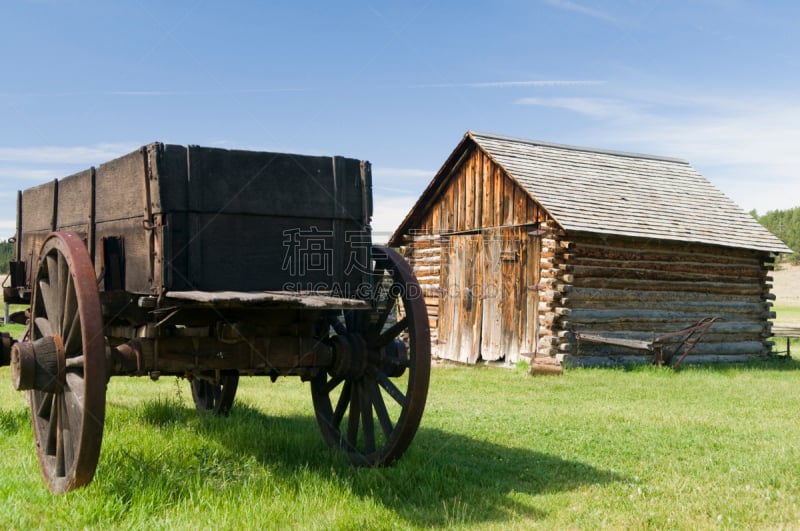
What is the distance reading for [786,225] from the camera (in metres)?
118

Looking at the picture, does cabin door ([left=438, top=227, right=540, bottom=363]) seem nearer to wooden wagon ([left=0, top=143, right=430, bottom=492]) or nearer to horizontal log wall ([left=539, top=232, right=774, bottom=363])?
horizontal log wall ([left=539, top=232, right=774, bottom=363])

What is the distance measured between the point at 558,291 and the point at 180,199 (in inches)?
408

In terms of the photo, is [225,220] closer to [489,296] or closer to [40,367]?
[40,367]

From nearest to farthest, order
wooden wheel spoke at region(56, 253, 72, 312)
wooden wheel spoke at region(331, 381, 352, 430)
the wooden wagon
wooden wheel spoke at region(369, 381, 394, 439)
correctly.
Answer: the wooden wagon < wooden wheel spoke at region(56, 253, 72, 312) < wooden wheel spoke at region(369, 381, 394, 439) < wooden wheel spoke at region(331, 381, 352, 430)

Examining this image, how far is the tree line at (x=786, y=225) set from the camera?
9962 centimetres

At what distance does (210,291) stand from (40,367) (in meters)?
1.11

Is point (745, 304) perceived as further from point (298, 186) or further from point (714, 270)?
point (298, 186)

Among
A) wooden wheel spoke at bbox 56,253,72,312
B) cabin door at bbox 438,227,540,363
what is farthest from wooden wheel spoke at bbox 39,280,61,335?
cabin door at bbox 438,227,540,363

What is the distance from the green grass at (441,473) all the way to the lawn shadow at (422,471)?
14mm

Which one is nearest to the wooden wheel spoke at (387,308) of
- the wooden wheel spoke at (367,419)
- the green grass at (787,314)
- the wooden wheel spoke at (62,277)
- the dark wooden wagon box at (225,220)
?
the dark wooden wagon box at (225,220)

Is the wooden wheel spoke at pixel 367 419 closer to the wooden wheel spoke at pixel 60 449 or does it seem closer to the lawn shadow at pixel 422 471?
the lawn shadow at pixel 422 471

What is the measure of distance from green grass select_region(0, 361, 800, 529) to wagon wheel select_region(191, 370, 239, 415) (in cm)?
23

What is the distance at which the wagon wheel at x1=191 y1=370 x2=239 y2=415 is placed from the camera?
23.0 ft

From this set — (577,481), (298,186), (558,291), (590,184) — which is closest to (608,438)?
(577,481)
